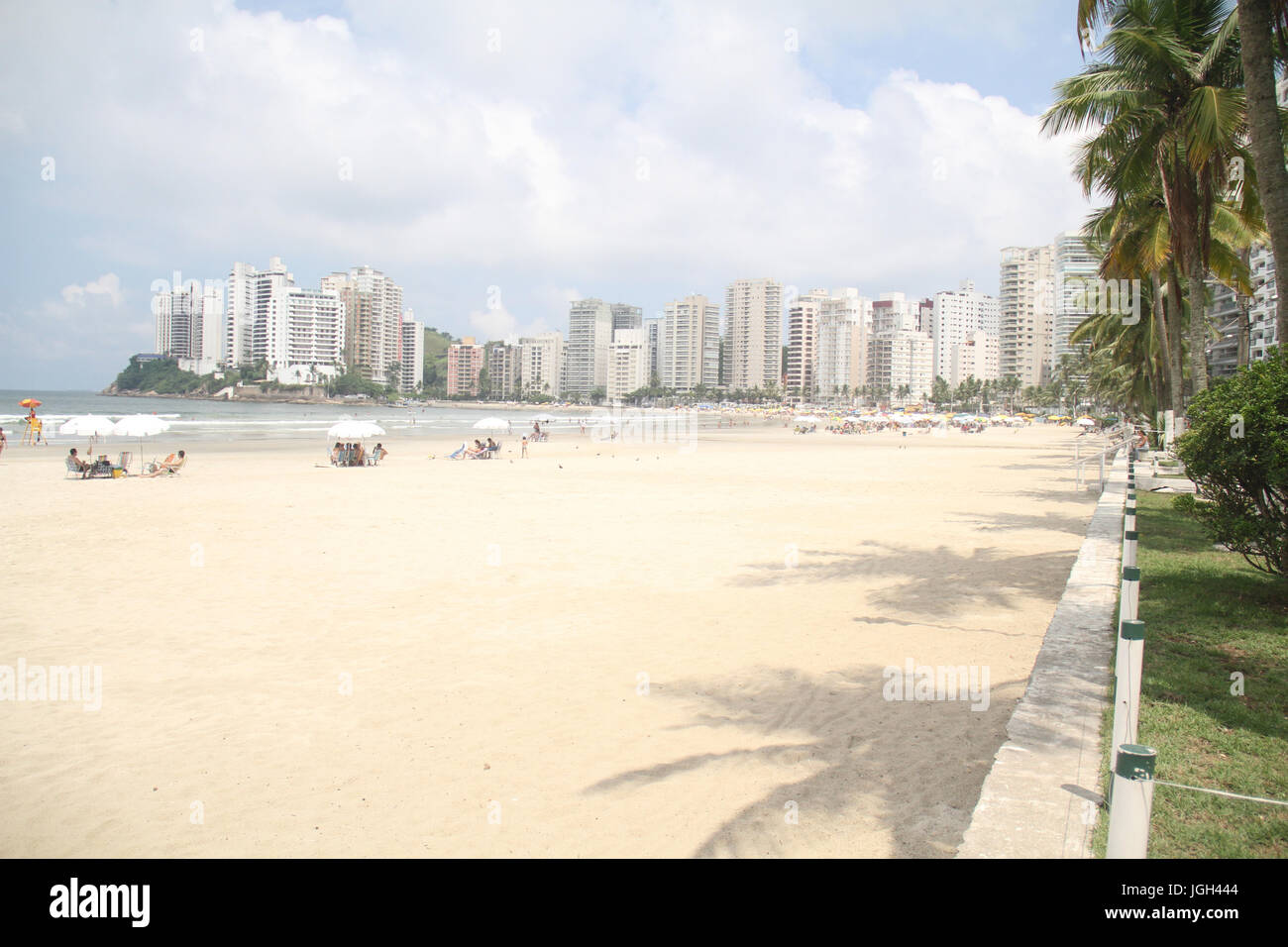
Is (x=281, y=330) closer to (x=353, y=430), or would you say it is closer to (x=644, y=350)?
→ (x=644, y=350)

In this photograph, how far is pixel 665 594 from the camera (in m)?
8.99

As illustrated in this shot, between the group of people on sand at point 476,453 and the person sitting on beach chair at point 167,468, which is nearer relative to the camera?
the person sitting on beach chair at point 167,468

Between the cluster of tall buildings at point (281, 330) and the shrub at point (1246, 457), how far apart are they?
530 ft

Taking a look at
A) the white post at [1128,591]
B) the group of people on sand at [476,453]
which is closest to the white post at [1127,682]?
the white post at [1128,591]

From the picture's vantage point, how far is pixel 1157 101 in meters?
14.5

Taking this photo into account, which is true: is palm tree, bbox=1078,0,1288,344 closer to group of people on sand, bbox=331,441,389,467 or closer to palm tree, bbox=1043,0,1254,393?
palm tree, bbox=1043,0,1254,393

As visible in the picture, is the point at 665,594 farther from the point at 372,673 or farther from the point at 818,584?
the point at 372,673

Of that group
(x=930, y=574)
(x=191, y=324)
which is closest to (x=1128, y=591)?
(x=930, y=574)

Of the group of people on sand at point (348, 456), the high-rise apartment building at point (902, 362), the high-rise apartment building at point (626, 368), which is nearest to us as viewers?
the group of people on sand at point (348, 456)

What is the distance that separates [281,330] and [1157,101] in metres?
171

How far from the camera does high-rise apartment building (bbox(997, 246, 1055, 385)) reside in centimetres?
15862

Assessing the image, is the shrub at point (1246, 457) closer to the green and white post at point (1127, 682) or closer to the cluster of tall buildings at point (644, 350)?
the green and white post at point (1127, 682)

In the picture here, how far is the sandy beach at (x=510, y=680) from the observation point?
401cm
